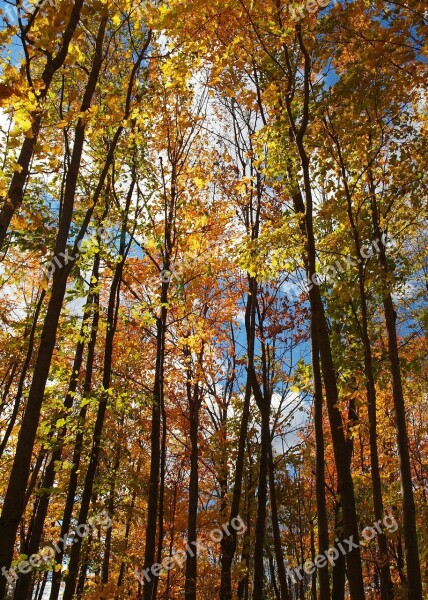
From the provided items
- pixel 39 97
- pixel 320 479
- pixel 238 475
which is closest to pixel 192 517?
pixel 238 475

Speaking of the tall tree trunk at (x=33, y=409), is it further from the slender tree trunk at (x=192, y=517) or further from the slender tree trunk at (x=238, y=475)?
the slender tree trunk at (x=192, y=517)

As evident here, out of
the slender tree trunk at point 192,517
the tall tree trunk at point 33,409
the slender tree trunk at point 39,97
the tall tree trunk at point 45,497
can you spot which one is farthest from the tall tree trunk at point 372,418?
the slender tree trunk at point 192,517

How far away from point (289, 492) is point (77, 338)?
9998mm

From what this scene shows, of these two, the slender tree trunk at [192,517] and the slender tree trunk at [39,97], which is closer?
the slender tree trunk at [39,97]

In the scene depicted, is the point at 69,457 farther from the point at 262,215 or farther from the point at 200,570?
the point at 262,215

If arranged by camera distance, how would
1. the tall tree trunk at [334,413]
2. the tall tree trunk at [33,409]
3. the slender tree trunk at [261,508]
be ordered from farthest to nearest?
1. the slender tree trunk at [261,508]
2. the tall tree trunk at [334,413]
3. the tall tree trunk at [33,409]

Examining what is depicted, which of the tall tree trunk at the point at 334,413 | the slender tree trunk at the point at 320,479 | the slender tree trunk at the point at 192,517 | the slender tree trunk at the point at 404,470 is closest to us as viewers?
the slender tree trunk at the point at 320,479

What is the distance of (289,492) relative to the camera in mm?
13727

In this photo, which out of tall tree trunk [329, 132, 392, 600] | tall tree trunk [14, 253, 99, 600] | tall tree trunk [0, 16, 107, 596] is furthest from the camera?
tall tree trunk [14, 253, 99, 600]

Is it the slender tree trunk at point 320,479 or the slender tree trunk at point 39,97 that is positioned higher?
the slender tree trunk at point 39,97

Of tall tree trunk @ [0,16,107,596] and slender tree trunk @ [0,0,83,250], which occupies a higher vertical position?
slender tree trunk @ [0,0,83,250]

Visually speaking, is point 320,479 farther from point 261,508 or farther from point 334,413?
point 261,508

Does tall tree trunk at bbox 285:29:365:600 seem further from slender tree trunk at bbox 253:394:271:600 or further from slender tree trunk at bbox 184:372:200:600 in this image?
slender tree trunk at bbox 184:372:200:600

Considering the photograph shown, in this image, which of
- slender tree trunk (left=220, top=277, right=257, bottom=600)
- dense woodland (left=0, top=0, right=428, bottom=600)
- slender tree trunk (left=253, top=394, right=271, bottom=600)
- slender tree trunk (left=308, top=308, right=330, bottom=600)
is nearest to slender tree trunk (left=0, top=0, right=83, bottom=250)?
dense woodland (left=0, top=0, right=428, bottom=600)
